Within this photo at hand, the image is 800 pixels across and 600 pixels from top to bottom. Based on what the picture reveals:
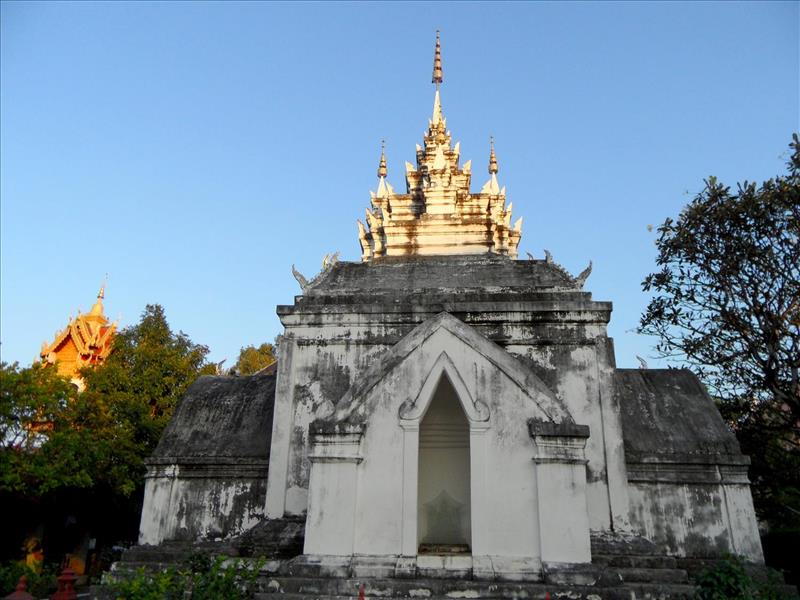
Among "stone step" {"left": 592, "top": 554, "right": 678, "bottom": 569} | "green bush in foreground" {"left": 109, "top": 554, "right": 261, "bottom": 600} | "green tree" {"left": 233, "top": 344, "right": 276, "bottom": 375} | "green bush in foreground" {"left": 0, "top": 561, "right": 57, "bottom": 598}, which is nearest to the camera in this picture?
"green bush in foreground" {"left": 109, "top": 554, "right": 261, "bottom": 600}

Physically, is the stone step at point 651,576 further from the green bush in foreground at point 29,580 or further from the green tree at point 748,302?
the green bush in foreground at point 29,580

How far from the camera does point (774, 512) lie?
19969mm

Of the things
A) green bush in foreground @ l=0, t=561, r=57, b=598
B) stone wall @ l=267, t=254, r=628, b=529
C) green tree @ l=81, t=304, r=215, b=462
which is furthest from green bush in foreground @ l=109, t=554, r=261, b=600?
green tree @ l=81, t=304, r=215, b=462

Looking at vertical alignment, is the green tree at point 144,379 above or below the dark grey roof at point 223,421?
above

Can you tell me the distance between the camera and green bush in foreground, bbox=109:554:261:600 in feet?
26.6

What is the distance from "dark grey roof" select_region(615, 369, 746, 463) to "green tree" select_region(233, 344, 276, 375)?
88.7 ft

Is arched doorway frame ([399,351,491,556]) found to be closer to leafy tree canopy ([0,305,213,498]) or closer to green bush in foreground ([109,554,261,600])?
green bush in foreground ([109,554,261,600])

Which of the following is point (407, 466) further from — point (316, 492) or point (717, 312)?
point (717, 312)

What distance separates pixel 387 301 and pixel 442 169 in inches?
354

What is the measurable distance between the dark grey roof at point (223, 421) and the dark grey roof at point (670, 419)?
7180 millimetres

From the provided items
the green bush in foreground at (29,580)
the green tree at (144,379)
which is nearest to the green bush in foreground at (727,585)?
the green bush in foreground at (29,580)

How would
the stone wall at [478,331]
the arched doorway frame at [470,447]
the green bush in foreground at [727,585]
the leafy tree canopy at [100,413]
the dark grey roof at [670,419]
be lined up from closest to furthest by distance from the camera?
the green bush in foreground at [727,585], the arched doorway frame at [470,447], the stone wall at [478,331], the dark grey roof at [670,419], the leafy tree canopy at [100,413]

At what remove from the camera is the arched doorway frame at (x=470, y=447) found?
905cm

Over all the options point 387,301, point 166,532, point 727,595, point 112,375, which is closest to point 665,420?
point 727,595
